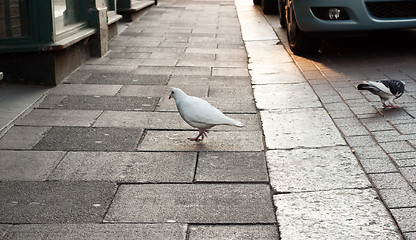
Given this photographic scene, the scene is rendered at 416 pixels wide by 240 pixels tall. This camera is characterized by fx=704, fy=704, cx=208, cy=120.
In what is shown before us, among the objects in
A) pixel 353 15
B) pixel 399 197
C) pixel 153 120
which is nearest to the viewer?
pixel 399 197

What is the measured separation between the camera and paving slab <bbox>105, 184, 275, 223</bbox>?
3938mm

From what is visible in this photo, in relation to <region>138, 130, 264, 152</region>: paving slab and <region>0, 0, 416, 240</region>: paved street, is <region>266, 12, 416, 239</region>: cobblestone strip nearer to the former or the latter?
<region>0, 0, 416, 240</region>: paved street

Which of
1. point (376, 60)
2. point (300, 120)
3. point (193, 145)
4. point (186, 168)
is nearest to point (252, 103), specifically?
point (300, 120)

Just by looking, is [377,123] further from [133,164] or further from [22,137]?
[22,137]

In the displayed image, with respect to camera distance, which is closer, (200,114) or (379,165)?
(379,165)

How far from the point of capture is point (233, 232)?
147 inches

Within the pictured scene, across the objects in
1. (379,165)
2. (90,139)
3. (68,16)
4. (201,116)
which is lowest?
(90,139)

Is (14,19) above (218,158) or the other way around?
above

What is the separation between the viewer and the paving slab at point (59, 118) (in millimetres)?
6082

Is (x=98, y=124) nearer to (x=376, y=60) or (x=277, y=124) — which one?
(x=277, y=124)

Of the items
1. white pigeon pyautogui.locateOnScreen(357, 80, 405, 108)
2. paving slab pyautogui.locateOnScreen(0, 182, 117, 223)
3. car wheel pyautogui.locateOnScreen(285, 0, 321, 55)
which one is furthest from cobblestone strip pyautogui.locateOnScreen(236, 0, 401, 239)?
car wheel pyautogui.locateOnScreen(285, 0, 321, 55)

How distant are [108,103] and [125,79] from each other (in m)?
1.33

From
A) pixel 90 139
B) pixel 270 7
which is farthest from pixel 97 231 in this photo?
pixel 270 7

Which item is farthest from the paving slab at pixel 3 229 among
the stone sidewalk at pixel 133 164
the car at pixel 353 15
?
the car at pixel 353 15
